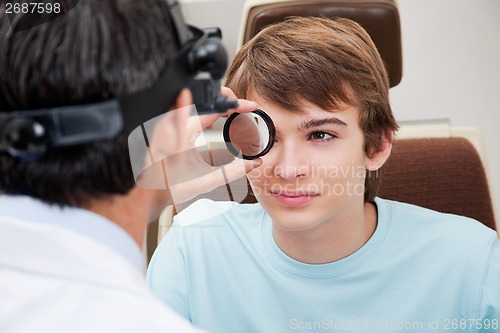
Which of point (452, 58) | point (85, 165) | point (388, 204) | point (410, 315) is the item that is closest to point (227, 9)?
point (452, 58)

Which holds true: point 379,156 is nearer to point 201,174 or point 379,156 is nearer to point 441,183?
point 441,183

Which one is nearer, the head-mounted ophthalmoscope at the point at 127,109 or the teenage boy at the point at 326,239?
the head-mounted ophthalmoscope at the point at 127,109

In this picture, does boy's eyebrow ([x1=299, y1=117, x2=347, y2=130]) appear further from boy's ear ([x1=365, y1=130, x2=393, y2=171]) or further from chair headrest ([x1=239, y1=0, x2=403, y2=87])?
chair headrest ([x1=239, y1=0, x2=403, y2=87])

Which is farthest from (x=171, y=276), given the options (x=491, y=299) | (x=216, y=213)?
(x=491, y=299)

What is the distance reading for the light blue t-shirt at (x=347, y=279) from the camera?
147 cm

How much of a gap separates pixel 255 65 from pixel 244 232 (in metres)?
0.41

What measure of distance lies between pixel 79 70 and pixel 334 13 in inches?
48.8

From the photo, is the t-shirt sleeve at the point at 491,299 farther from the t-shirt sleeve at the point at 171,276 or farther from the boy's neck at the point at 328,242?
the t-shirt sleeve at the point at 171,276

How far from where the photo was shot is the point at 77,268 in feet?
2.60

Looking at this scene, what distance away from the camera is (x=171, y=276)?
158 cm

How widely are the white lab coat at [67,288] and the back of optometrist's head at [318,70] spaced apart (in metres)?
0.73

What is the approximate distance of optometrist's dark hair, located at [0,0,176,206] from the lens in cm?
80

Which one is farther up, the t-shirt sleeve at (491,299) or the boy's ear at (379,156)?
the boy's ear at (379,156)

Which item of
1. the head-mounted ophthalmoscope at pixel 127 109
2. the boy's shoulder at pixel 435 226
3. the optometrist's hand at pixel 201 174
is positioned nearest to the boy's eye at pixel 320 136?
the optometrist's hand at pixel 201 174
